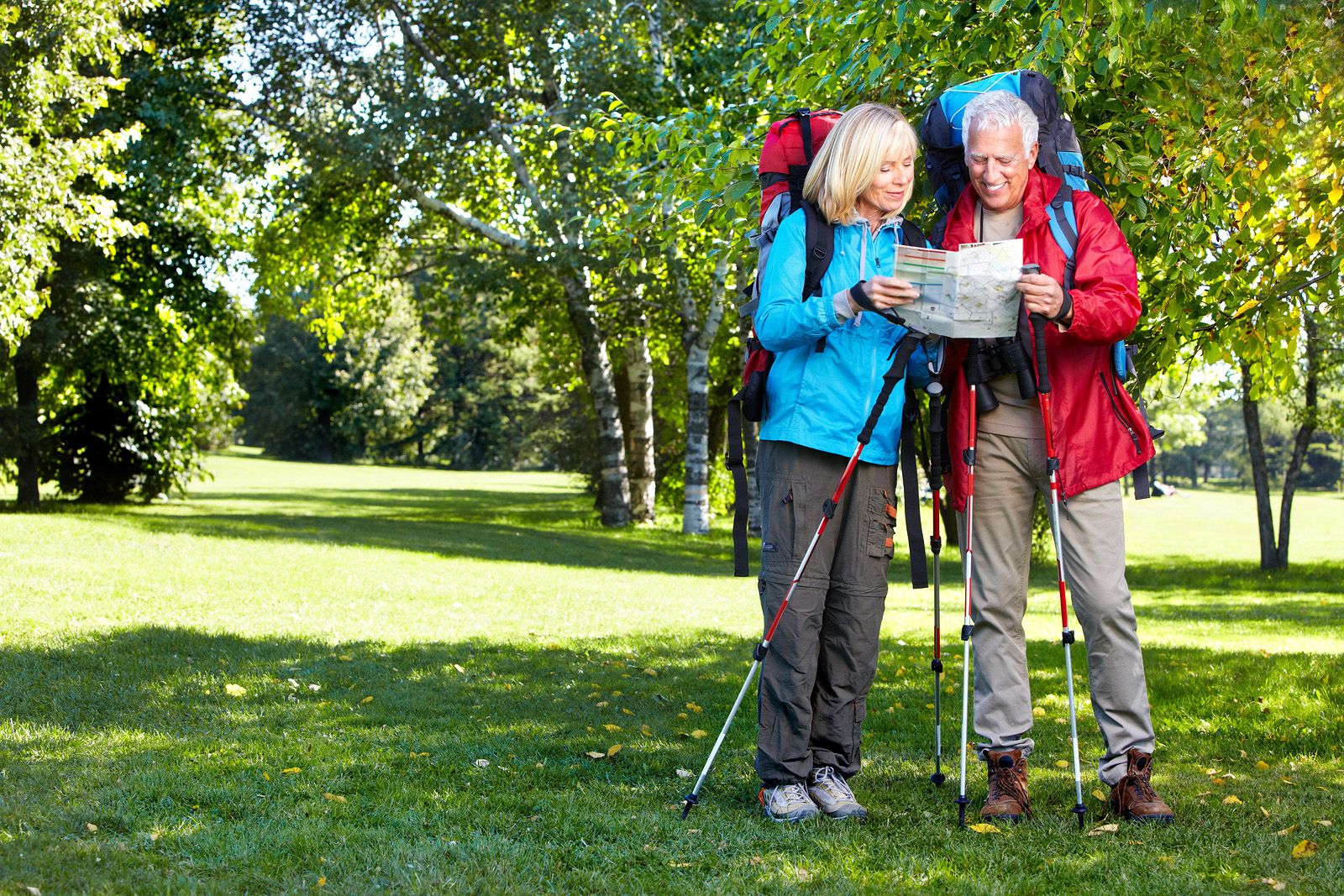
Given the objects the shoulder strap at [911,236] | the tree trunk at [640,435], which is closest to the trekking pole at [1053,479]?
the shoulder strap at [911,236]

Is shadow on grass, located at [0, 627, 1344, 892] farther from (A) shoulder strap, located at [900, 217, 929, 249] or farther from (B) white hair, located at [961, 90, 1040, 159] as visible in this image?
(B) white hair, located at [961, 90, 1040, 159]

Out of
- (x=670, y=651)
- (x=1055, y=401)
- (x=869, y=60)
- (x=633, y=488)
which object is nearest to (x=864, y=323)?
(x=1055, y=401)

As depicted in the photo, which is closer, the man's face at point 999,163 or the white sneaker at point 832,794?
the man's face at point 999,163

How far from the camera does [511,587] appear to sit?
505 inches

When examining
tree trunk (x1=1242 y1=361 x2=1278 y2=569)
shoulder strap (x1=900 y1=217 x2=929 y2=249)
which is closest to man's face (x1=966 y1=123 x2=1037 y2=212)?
shoulder strap (x1=900 y1=217 x2=929 y2=249)

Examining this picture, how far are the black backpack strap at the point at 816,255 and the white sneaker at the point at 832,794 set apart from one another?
1.49 meters

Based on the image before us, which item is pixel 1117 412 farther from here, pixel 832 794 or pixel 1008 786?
pixel 832 794

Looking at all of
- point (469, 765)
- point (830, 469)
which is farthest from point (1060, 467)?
point (469, 765)

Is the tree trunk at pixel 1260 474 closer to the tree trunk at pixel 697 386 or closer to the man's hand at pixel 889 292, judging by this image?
the tree trunk at pixel 697 386

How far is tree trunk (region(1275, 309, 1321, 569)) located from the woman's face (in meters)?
15.0

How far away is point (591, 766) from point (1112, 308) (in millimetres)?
2717

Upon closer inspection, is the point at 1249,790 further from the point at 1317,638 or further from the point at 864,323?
the point at 1317,638

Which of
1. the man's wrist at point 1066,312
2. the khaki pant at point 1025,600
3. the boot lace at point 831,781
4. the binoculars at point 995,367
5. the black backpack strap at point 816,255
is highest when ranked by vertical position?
the black backpack strap at point 816,255

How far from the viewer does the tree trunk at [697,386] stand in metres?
20.7
